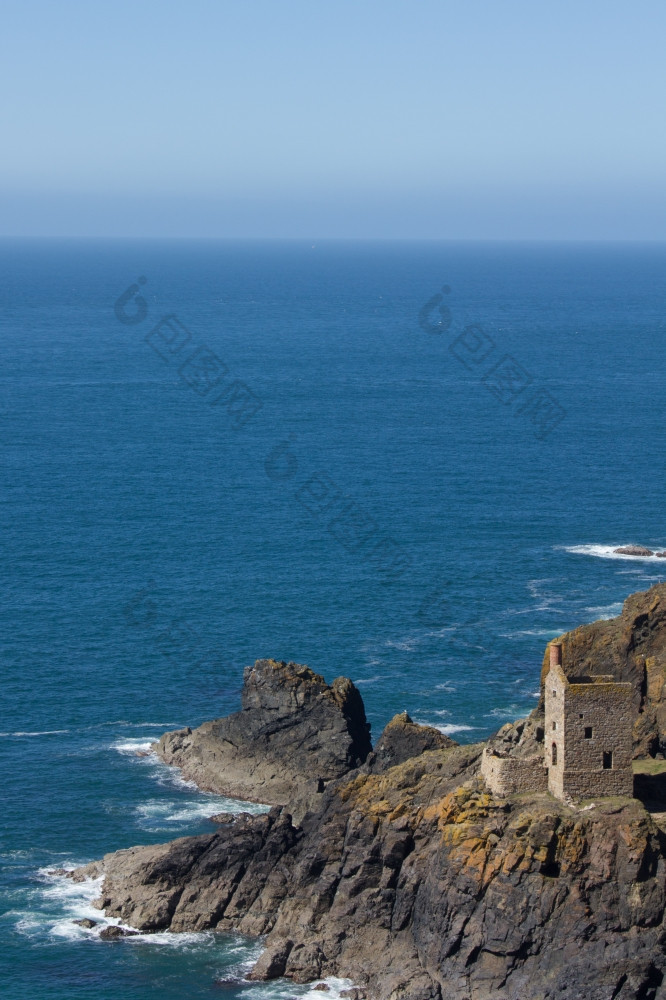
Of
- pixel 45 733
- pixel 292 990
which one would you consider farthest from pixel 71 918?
pixel 45 733

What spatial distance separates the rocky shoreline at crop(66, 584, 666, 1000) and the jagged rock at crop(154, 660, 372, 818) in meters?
4.94

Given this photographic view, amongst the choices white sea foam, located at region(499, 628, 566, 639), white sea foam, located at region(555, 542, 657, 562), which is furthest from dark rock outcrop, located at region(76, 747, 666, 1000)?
white sea foam, located at region(555, 542, 657, 562)

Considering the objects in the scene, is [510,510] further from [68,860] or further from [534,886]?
[534,886]

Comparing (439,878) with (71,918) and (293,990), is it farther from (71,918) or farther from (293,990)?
(71,918)

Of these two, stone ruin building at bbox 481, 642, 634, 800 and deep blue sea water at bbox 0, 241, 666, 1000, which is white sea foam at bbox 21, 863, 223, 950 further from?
stone ruin building at bbox 481, 642, 634, 800

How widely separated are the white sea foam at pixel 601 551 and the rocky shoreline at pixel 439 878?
189 ft

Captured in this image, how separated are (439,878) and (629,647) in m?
28.9

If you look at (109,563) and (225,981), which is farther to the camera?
(109,563)

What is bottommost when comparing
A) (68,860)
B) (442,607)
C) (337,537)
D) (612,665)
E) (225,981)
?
(225,981)

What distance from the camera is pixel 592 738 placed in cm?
7781

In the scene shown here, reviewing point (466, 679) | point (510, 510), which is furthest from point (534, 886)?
point (510, 510)

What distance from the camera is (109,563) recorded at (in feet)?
523

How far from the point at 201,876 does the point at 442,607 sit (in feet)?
194

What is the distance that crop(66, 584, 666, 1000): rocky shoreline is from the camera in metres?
Result: 75.6
